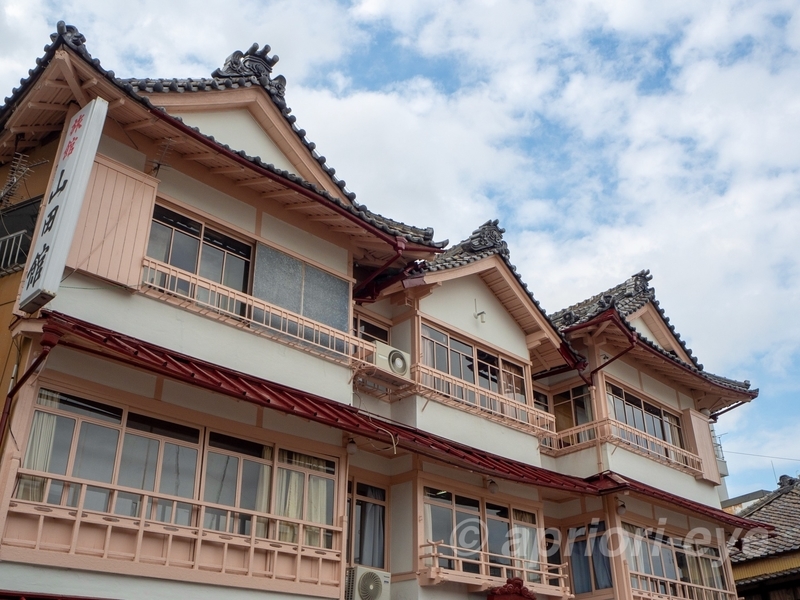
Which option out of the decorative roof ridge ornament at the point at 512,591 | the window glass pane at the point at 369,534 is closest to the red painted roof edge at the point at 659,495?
the decorative roof ridge ornament at the point at 512,591

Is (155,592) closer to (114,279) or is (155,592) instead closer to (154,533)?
(154,533)

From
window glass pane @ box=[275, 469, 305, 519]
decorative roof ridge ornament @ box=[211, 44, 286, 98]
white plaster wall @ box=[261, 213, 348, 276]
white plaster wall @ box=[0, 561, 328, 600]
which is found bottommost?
white plaster wall @ box=[0, 561, 328, 600]

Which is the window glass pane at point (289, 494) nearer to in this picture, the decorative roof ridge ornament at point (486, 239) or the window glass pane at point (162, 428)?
the window glass pane at point (162, 428)

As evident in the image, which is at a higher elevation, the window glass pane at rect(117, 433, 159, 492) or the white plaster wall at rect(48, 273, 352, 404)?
the white plaster wall at rect(48, 273, 352, 404)

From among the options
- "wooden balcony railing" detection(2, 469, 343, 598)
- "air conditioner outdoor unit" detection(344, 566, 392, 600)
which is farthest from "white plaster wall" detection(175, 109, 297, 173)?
"air conditioner outdoor unit" detection(344, 566, 392, 600)

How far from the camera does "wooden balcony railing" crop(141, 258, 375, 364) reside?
44.3 ft

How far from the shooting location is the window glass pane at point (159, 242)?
14.0m

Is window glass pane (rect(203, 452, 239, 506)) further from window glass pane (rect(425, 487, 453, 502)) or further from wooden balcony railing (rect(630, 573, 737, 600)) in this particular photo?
wooden balcony railing (rect(630, 573, 737, 600))

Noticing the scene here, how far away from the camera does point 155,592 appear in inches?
452

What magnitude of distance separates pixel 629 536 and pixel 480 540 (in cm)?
544

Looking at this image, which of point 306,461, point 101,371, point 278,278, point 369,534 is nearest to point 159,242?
point 278,278

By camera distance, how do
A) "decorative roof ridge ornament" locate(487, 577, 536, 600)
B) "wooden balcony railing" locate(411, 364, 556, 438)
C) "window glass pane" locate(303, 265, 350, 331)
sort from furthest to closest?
"wooden balcony railing" locate(411, 364, 556, 438)
"decorative roof ridge ornament" locate(487, 577, 536, 600)
"window glass pane" locate(303, 265, 350, 331)

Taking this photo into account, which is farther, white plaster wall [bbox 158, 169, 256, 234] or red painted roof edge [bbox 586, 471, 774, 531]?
red painted roof edge [bbox 586, 471, 774, 531]

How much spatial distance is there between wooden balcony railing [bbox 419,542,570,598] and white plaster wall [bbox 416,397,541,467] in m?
2.51
